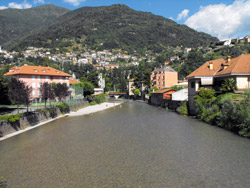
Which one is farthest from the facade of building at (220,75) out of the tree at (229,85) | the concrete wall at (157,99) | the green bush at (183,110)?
the concrete wall at (157,99)

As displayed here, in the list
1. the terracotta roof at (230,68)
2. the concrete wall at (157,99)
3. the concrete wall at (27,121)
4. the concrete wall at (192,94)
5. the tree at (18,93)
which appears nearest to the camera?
the concrete wall at (27,121)

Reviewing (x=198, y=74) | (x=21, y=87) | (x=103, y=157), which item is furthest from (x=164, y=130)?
(x=21, y=87)

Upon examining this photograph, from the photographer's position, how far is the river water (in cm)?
1273

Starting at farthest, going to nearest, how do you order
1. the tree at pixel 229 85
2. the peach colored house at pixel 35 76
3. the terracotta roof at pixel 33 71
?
1. the terracotta roof at pixel 33 71
2. the peach colored house at pixel 35 76
3. the tree at pixel 229 85

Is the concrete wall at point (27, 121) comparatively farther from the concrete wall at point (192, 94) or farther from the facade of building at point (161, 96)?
the facade of building at point (161, 96)

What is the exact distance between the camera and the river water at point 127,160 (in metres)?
12.7

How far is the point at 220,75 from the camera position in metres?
32.4

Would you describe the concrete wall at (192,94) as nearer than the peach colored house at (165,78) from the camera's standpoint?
Yes

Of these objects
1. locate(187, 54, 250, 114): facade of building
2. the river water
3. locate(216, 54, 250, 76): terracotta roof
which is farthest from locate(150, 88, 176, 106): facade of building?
the river water

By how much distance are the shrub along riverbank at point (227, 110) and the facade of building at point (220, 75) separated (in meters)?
2.16

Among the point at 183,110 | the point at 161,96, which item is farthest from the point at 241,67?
the point at 161,96

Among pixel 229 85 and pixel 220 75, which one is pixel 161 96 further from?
pixel 229 85

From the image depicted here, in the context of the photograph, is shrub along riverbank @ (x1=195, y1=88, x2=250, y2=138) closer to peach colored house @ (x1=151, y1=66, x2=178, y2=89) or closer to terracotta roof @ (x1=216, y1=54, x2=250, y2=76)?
terracotta roof @ (x1=216, y1=54, x2=250, y2=76)

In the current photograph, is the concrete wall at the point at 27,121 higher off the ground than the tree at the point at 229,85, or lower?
lower
